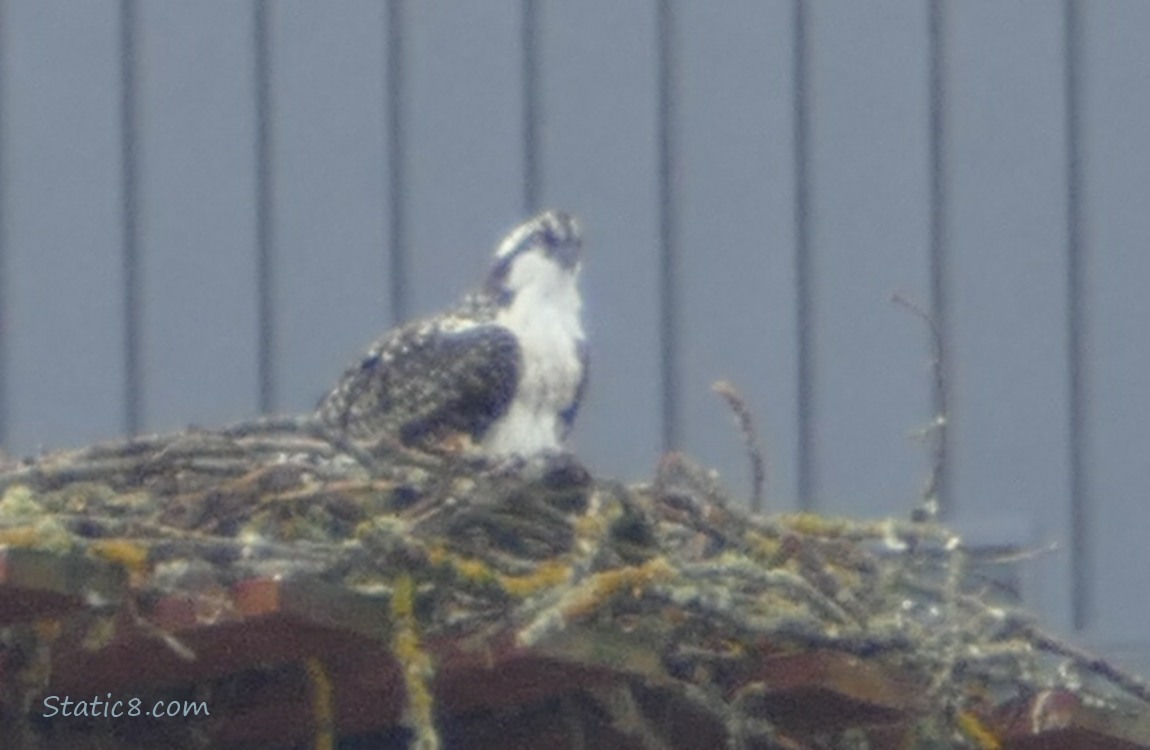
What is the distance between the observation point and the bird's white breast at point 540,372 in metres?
7.30

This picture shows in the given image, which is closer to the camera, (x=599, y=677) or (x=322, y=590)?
(x=322, y=590)

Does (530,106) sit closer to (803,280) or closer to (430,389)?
(803,280)

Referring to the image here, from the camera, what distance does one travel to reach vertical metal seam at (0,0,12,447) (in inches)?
352

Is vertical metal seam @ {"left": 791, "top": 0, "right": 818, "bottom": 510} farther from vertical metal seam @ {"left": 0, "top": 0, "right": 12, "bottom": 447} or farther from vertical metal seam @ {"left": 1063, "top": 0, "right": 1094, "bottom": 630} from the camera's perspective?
vertical metal seam @ {"left": 0, "top": 0, "right": 12, "bottom": 447}

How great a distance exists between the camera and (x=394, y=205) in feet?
29.6

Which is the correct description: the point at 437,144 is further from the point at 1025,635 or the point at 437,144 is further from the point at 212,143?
the point at 1025,635

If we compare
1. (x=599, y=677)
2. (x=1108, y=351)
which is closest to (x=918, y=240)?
(x=1108, y=351)

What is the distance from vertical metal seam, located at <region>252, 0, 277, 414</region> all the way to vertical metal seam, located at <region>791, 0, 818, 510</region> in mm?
1246

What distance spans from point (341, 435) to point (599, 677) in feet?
2.45

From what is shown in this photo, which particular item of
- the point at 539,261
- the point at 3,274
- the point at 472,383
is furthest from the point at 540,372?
the point at 3,274

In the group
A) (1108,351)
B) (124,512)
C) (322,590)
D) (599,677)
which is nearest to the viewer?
(322,590)

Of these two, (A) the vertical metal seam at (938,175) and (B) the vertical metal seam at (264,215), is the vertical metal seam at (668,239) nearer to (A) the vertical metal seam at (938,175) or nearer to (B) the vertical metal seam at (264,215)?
(A) the vertical metal seam at (938,175)

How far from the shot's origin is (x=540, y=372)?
734cm

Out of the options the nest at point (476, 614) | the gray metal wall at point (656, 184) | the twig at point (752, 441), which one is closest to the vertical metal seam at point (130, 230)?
the gray metal wall at point (656, 184)
